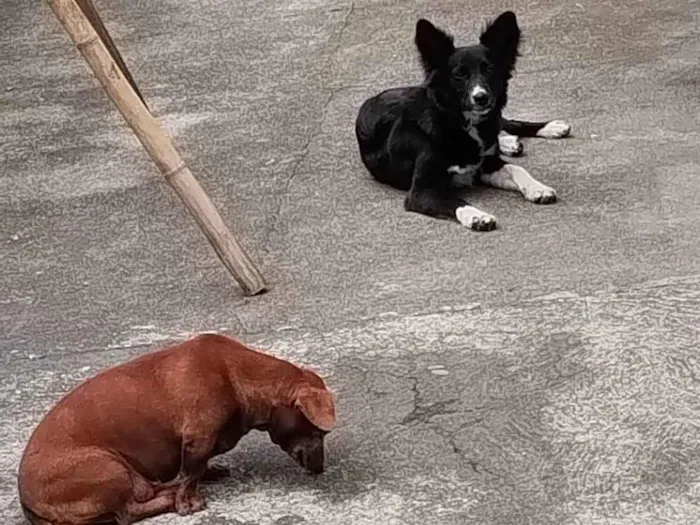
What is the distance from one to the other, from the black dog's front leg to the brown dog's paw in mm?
1769

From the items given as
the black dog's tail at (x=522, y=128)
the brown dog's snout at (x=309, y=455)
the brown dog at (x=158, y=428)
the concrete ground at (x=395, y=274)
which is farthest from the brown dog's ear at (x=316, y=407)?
the black dog's tail at (x=522, y=128)

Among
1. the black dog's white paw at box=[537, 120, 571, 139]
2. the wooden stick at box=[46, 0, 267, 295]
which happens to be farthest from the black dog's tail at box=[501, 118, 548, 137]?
the wooden stick at box=[46, 0, 267, 295]

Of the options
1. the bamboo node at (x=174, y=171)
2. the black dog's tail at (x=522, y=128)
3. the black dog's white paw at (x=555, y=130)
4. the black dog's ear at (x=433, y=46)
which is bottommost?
the black dog's white paw at (x=555, y=130)

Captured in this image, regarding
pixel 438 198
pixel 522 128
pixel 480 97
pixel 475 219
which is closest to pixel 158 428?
pixel 475 219

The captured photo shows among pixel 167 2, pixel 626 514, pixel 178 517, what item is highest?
pixel 178 517

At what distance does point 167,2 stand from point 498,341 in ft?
18.8

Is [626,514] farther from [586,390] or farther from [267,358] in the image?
[267,358]

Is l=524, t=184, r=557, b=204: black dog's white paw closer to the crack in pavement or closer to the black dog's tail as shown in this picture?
the black dog's tail

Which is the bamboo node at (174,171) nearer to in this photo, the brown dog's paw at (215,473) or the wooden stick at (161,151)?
the wooden stick at (161,151)

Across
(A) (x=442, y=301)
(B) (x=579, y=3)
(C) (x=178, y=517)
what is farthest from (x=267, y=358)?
(B) (x=579, y=3)

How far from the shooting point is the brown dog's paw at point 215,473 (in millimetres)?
3238

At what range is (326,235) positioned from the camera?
15.7ft

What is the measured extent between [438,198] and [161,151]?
117 centimetres

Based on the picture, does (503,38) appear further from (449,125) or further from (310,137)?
(310,137)
